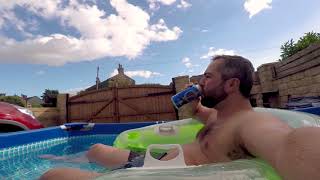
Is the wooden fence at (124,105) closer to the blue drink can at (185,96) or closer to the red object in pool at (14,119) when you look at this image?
the red object in pool at (14,119)

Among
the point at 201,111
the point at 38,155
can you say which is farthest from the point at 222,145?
the point at 38,155

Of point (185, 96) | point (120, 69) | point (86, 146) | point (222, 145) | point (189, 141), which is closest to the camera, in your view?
point (222, 145)

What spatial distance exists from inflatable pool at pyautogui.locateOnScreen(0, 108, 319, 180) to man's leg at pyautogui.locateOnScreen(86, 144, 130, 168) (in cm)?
7

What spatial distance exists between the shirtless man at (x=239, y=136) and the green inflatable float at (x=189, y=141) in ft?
0.23

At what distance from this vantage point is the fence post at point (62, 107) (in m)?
9.50

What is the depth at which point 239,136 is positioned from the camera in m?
1.27

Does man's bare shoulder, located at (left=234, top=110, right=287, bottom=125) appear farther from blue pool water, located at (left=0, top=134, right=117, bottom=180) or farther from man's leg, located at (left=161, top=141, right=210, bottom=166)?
blue pool water, located at (left=0, top=134, right=117, bottom=180)

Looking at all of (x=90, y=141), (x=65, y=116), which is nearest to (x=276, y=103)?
(x=90, y=141)

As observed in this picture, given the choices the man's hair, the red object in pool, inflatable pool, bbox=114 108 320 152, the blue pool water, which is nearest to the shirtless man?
the man's hair

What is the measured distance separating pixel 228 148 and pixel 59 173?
874 millimetres

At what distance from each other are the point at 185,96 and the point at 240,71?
0.60 meters

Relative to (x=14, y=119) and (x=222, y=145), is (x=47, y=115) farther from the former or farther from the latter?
(x=222, y=145)

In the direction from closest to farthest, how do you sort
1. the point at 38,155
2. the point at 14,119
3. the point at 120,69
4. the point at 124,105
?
the point at 38,155 → the point at 14,119 → the point at 124,105 → the point at 120,69

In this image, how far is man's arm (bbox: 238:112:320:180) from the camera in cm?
59
